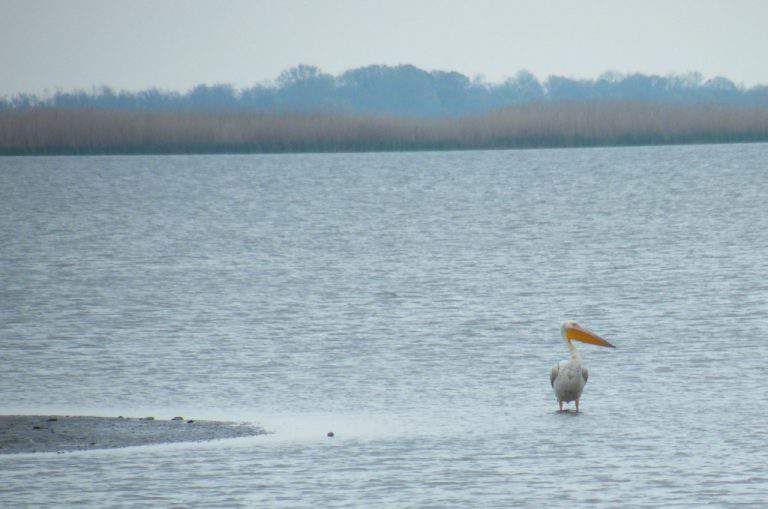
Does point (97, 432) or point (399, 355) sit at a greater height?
point (97, 432)

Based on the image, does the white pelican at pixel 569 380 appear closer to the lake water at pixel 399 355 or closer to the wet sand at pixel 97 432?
the lake water at pixel 399 355

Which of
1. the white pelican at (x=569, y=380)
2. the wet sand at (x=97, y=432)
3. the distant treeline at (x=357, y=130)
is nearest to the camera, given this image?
the wet sand at (x=97, y=432)

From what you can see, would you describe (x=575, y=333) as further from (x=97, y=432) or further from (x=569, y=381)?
(x=97, y=432)

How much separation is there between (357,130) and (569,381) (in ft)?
165

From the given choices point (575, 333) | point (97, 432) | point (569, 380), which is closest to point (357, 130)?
point (575, 333)

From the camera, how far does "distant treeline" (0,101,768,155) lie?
6169 cm

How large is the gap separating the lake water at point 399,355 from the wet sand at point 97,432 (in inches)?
13.0

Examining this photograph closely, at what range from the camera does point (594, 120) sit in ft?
205

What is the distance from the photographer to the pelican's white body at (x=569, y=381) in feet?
39.8

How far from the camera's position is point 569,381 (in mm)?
12148

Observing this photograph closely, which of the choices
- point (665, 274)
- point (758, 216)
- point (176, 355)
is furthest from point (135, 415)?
point (758, 216)

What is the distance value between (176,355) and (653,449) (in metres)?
7.31

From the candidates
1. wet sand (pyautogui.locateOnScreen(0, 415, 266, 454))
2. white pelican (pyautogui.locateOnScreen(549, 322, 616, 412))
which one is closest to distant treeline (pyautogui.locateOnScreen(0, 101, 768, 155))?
white pelican (pyautogui.locateOnScreen(549, 322, 616, 412))

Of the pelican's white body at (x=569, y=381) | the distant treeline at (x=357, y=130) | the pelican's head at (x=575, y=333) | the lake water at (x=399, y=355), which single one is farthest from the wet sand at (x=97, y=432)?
the distant treeline at (x=357, y=130)
